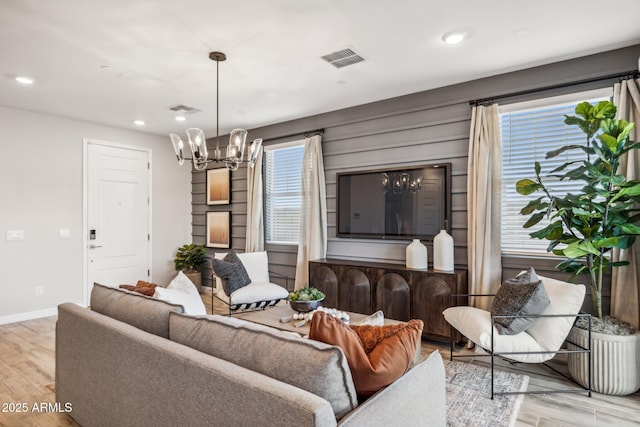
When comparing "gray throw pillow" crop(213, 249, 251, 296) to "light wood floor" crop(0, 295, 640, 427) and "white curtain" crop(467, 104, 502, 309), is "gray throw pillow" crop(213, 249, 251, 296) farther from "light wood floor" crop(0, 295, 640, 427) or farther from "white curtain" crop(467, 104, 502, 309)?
"white curtain" crop(467, 104, 502, 309)

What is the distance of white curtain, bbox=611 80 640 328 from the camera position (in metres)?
2.83

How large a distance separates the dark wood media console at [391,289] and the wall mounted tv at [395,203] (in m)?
0.43

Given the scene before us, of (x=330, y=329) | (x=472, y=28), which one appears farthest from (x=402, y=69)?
(x=330, y=329)

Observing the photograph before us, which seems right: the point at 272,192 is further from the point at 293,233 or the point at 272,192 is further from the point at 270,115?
the point at 270,115

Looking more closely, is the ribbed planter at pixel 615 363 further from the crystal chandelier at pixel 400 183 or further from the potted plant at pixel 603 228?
the crystal chandelier at pixel 400 183

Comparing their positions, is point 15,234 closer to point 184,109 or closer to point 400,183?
point 184,109

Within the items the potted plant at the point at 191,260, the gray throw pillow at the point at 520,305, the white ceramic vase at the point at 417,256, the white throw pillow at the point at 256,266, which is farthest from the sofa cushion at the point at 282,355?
the potted plant at the point at 191,260

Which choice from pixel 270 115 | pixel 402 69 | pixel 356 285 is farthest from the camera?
pixel 270 115

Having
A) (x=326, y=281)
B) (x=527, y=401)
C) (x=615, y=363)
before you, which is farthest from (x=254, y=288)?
(x=615, y=363)

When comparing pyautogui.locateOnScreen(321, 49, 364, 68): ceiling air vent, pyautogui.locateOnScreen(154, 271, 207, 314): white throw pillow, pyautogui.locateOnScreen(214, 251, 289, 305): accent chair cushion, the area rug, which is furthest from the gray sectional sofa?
pyautogui.locateOnScreen(321, 49, 364, 68): ceiling air vent

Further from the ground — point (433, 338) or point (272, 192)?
point (272, 192)

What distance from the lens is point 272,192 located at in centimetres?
554

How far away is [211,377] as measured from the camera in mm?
1321

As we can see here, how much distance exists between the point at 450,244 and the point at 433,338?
938 millimetres
